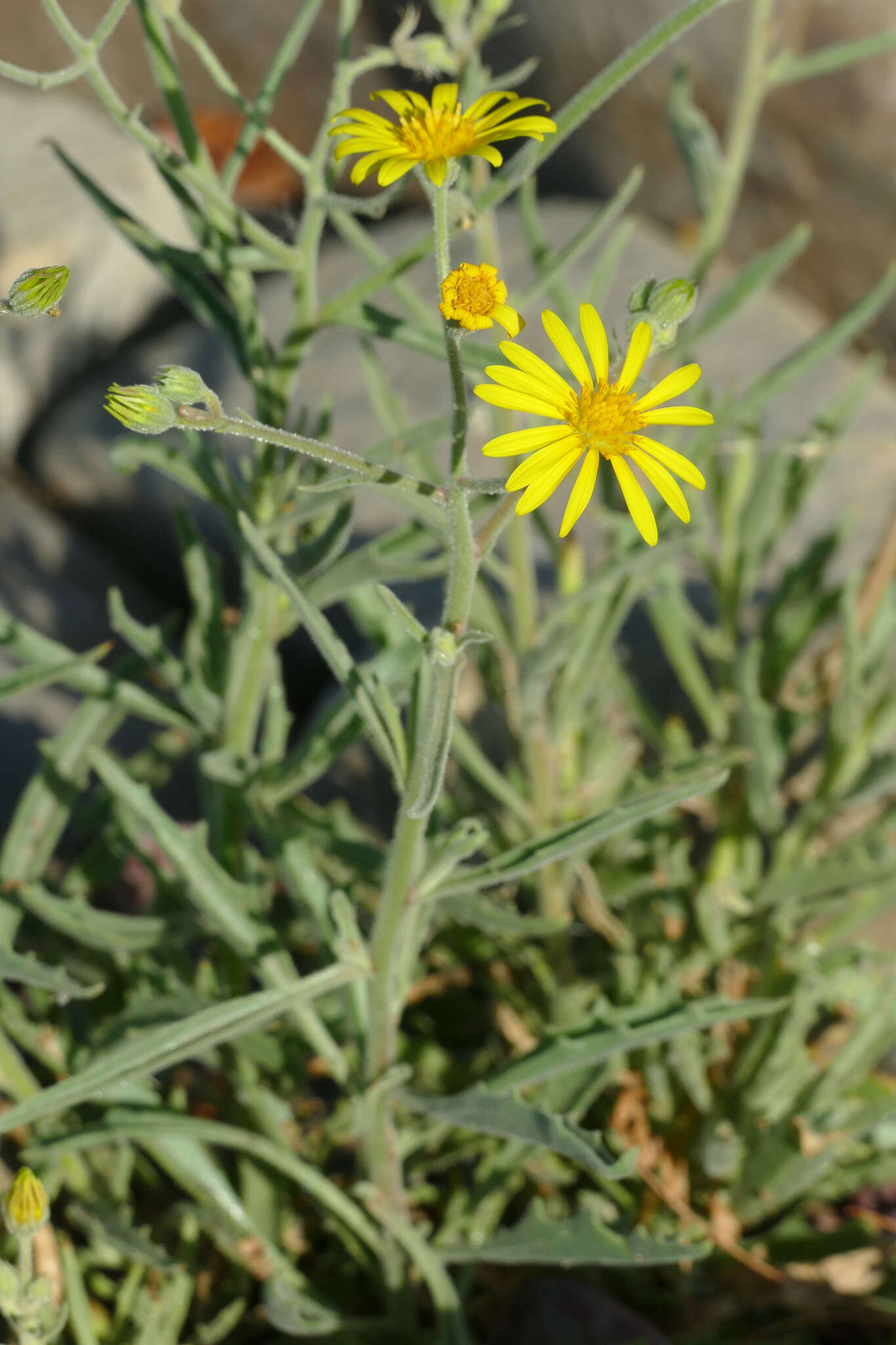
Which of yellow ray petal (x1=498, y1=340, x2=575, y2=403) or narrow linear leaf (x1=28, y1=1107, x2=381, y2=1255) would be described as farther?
narrow linear leaf (x1=28, y1=1107, x2=381, y2=1255)

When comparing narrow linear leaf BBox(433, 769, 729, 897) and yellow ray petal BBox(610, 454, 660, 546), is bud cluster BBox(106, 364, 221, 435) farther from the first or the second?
narrow linear leaf BBox(433, 769, 729, 897)

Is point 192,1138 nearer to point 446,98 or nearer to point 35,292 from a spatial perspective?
point 35,292

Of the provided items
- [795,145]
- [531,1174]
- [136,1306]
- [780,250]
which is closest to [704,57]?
[795,145]

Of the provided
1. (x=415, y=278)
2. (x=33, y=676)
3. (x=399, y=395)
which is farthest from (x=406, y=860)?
(x=415, y=278)

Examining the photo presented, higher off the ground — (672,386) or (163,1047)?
(672,386)

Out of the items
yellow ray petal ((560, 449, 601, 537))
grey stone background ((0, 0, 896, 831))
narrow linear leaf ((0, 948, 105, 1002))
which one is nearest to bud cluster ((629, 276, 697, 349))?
yellow ray petal ((560, 449, 601, 537))

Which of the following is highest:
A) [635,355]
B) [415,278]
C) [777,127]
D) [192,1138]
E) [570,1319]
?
[777,127]

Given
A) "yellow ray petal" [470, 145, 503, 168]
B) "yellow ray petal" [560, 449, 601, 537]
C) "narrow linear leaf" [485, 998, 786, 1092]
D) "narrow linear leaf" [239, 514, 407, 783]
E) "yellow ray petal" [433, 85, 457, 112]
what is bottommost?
"narrow linear leaf" [485, 998, 786, 1092]

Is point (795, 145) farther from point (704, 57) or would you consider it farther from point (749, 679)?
point (749, 679)
